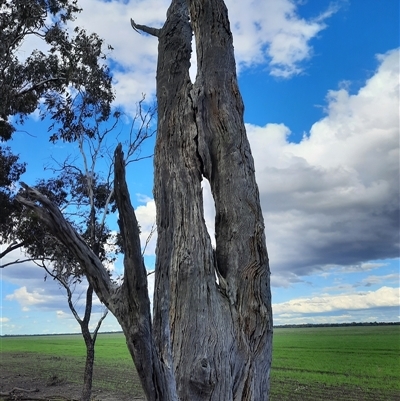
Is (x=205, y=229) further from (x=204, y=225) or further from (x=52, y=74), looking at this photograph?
(x=52, y=74)

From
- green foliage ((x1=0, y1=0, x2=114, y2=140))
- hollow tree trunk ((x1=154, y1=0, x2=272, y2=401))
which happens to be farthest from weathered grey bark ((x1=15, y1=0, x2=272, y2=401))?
green foliage ((x1=0, y1=0, x2=114, y2=140))

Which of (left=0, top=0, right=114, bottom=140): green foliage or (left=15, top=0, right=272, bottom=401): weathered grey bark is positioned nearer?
(left=15, top=0, right=272, bottom=401): weathered grey bark

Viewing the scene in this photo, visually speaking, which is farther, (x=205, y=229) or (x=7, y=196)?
(x=7, y=196)

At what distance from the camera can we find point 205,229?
14.5 ft

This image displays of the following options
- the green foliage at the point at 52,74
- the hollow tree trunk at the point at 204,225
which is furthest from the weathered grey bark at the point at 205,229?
the green foliage at the point at 52,74

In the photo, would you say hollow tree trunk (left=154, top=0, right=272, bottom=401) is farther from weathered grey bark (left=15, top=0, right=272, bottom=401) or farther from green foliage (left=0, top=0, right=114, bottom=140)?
green foliage (left=0, top=0, right=114, bottom=140)

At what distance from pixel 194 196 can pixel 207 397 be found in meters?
1.69

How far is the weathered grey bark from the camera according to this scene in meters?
3.99

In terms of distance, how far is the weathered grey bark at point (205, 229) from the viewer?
3.99 meters

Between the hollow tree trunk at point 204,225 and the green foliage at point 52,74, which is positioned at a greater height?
the green foliage at point 52,74

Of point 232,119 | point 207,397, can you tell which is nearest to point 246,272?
point 207,397

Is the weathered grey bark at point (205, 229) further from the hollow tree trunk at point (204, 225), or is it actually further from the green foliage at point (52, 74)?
the green foliage at point (52, 74)

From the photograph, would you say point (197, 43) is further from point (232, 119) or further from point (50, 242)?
point (50, 242)

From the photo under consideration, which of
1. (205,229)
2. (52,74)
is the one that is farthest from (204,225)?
(52,74)
